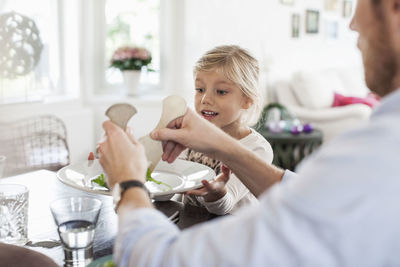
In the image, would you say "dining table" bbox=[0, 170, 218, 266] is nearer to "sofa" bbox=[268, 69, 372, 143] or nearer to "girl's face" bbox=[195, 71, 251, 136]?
"girl's face" bbox=[195, 71, 251, 136]

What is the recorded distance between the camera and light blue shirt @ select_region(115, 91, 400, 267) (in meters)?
0.53

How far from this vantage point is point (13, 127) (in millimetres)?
2605

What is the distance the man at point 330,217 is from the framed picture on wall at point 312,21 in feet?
16.3

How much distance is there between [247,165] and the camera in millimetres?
1209

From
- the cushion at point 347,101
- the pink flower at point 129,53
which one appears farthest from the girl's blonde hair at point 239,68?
the cushion at point 347,101

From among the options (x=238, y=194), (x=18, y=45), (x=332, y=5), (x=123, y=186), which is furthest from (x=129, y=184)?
(x=332, y=5)

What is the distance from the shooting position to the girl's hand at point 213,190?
47.1 inches

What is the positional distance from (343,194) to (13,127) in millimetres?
2398

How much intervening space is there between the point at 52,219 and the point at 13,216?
0.17m

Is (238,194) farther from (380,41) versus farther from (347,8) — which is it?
(347,8)

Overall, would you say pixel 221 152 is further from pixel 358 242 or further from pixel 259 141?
pixel 358 242

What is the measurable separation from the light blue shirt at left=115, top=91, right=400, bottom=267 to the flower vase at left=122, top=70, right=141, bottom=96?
10.5ft

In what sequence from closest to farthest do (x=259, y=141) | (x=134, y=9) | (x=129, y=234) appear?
1. (x=129, y=234)
2. (x=259, y=141)
3. (x=134, y=9)

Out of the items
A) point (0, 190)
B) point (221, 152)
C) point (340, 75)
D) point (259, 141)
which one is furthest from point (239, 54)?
point (340, 75)
